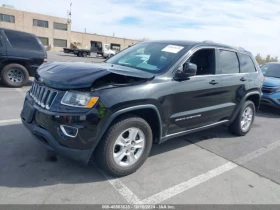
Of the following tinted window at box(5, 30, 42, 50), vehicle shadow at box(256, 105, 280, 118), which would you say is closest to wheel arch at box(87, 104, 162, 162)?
vehicle shadow at box(256, 105, 280, 118)

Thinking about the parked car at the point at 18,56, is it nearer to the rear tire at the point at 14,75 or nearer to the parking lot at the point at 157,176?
the rear tire at the point at 14,75

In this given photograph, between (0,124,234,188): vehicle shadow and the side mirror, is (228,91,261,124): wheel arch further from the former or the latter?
the side mirror

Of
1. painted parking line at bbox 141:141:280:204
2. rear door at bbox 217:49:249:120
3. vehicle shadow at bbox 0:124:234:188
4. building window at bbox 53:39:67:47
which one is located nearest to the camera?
painted parking line at bbox 141:141:280:204

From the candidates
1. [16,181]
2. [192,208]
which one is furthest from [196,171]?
[16,181]

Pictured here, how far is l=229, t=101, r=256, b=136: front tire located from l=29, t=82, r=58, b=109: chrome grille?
367 centimetres

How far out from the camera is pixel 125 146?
10.2 ft

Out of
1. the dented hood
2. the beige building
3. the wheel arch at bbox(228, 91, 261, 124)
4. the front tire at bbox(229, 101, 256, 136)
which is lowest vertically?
the front tire at bbox(229, 101, 256, 136)

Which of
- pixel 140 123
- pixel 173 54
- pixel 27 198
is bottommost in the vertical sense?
pixel 27 198

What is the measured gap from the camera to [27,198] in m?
2.58

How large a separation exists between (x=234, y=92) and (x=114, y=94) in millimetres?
2730

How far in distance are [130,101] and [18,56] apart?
663cm

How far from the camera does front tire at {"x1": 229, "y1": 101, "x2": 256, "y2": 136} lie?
4.93m

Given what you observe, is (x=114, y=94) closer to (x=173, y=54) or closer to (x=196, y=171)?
(x=173, y=54)

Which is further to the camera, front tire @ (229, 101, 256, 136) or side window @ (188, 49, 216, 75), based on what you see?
front tire @ (229, 101, 256, 136)
